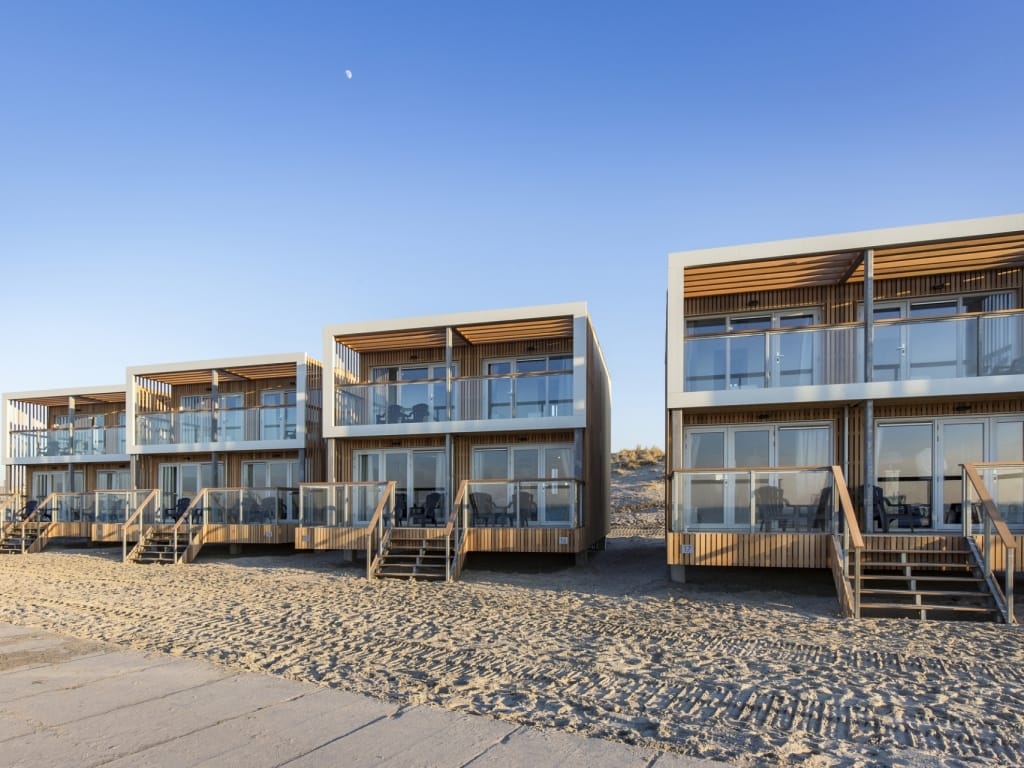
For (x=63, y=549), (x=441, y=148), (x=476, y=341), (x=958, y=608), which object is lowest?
(x=63, y=549)

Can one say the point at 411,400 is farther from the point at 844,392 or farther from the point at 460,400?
the point at 844,392

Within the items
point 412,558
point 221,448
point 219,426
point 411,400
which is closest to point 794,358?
point 412,558

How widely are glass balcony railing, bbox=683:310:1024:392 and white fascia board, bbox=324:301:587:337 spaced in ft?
10.3

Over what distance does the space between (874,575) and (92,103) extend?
16223 millimetres

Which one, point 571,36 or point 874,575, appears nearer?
point 874,575

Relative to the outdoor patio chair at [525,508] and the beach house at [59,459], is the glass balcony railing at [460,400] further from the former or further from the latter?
the beach house at [59,459]

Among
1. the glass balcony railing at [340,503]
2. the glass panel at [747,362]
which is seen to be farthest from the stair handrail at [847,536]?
the glass balcony railing at [340,503]

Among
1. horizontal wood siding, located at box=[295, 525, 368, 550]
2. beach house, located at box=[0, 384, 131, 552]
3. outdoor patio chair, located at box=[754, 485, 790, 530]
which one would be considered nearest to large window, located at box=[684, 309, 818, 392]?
outdoor patio chair, located at box=[754, 485, 790, 530]

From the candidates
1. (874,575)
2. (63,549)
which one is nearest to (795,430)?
(874,575)

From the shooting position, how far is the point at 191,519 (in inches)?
691

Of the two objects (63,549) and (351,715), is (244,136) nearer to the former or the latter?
(351,715)

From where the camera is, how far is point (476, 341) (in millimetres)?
17719

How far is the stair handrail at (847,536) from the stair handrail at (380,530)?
26.6ft

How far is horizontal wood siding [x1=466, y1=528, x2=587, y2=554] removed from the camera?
13695 mm
